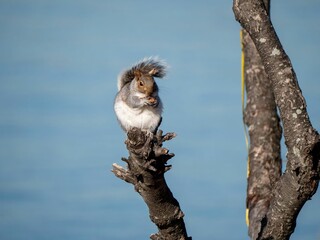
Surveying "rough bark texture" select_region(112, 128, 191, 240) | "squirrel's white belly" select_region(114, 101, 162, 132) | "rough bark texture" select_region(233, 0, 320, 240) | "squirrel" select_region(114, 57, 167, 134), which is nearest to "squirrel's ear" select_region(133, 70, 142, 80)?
"squirrel" select_region(114, 57, 167, 134)

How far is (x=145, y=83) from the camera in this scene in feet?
14.2

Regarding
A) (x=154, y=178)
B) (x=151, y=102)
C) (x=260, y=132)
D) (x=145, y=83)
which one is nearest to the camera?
(x=154, y=178)

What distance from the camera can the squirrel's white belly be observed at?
Result: 412cm

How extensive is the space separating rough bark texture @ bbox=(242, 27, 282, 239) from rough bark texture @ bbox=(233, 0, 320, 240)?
1.25 metres

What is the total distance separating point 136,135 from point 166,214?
21.7 inches

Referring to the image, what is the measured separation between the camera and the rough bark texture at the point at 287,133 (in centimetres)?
358

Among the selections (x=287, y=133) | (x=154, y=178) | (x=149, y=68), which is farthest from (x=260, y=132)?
(x=154, y=178)

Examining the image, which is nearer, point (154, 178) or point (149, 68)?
point (154, 178)

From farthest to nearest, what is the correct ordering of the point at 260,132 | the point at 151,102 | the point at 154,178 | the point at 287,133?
the point at 260,132
the point at 151,102
the point at 287,133
the point at 154,178

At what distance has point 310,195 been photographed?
366 centimetres

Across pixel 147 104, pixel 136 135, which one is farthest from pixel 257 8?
pixel 136 135

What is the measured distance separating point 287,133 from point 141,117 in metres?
0.85

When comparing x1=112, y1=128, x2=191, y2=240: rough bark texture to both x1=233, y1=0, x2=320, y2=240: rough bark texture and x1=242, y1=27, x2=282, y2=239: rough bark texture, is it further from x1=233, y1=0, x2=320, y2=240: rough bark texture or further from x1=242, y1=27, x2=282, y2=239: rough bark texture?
x1=242, y1=27, x2=282, y2=239: rough bark texture

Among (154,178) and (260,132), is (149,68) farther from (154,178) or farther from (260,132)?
(260,132)
